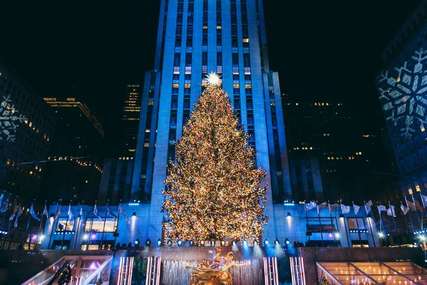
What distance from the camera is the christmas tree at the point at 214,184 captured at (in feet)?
59.6

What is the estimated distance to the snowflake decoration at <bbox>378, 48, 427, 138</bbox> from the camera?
43.7m

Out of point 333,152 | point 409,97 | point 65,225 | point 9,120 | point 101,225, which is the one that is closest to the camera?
point 65,225

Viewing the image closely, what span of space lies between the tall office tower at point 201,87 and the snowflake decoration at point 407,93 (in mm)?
19255

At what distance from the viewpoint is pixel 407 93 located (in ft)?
146

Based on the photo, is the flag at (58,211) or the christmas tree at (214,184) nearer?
the christmas tree at (214,184)

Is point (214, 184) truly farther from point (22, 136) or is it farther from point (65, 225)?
point (22, 136)

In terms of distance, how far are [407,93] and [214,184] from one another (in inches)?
1613

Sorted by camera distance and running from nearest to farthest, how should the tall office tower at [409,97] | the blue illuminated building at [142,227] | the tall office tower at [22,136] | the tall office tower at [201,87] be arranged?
the blue illuminated building at [142,227]
the tall office tower at [201,87]
the tall office tower at [409,97]
the tall office tower at [22,136]

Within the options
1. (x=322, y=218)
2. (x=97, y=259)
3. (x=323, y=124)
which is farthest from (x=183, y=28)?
(x=323, y=124)

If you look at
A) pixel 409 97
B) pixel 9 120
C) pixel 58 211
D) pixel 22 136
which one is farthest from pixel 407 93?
pixel 22 136

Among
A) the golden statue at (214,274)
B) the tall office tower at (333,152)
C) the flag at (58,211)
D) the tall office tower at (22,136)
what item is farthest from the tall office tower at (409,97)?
the tall office tower at (22,136)

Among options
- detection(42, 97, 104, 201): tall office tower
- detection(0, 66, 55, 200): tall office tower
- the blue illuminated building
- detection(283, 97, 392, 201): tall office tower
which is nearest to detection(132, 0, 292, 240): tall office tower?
the blue illuminated building

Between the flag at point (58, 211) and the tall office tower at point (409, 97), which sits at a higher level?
the tall office tower at point (409, 97)

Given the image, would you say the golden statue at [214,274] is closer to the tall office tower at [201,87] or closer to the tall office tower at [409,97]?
the tall office tower at [201,87]
